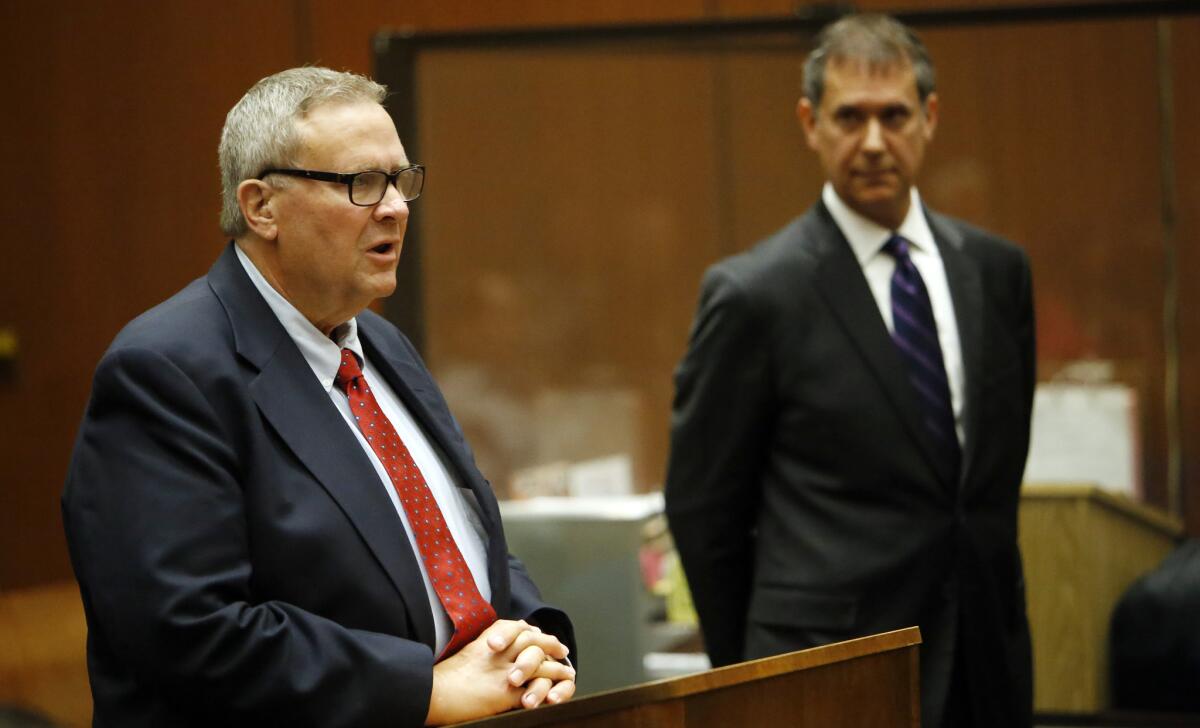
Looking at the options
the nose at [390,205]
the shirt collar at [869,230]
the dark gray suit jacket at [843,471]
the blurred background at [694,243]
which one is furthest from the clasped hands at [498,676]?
the blurred background at [694,243]

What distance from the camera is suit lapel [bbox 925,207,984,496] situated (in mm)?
2254

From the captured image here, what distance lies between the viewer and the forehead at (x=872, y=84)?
2.36 meters

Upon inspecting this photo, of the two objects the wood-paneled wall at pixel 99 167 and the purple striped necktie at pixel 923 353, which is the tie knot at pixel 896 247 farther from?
the wood-paneled wall at pixel 99 167

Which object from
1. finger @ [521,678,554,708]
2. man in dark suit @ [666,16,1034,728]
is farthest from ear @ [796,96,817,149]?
finger @ [521,678,554,708]

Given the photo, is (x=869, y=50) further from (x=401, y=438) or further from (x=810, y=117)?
(x=401, y=438)

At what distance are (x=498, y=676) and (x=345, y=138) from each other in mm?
570

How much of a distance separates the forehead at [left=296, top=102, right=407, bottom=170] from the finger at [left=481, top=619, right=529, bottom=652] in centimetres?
49

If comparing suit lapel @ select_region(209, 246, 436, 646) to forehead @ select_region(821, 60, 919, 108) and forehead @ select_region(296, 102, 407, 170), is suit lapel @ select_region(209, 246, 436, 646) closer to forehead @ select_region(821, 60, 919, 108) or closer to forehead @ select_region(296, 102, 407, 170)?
forehead @ select_region(296, 102, 407, 170)

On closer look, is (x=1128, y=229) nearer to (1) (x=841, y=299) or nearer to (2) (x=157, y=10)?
(1) (x=841, y=299)

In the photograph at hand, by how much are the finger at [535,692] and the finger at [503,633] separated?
0.15ft

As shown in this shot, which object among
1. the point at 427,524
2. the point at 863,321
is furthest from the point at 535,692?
the point at 863,321

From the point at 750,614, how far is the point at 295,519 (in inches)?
43.9

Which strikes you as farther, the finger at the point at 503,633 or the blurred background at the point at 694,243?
the blurred background at the point at 694,243

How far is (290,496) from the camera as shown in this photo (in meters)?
1.40
